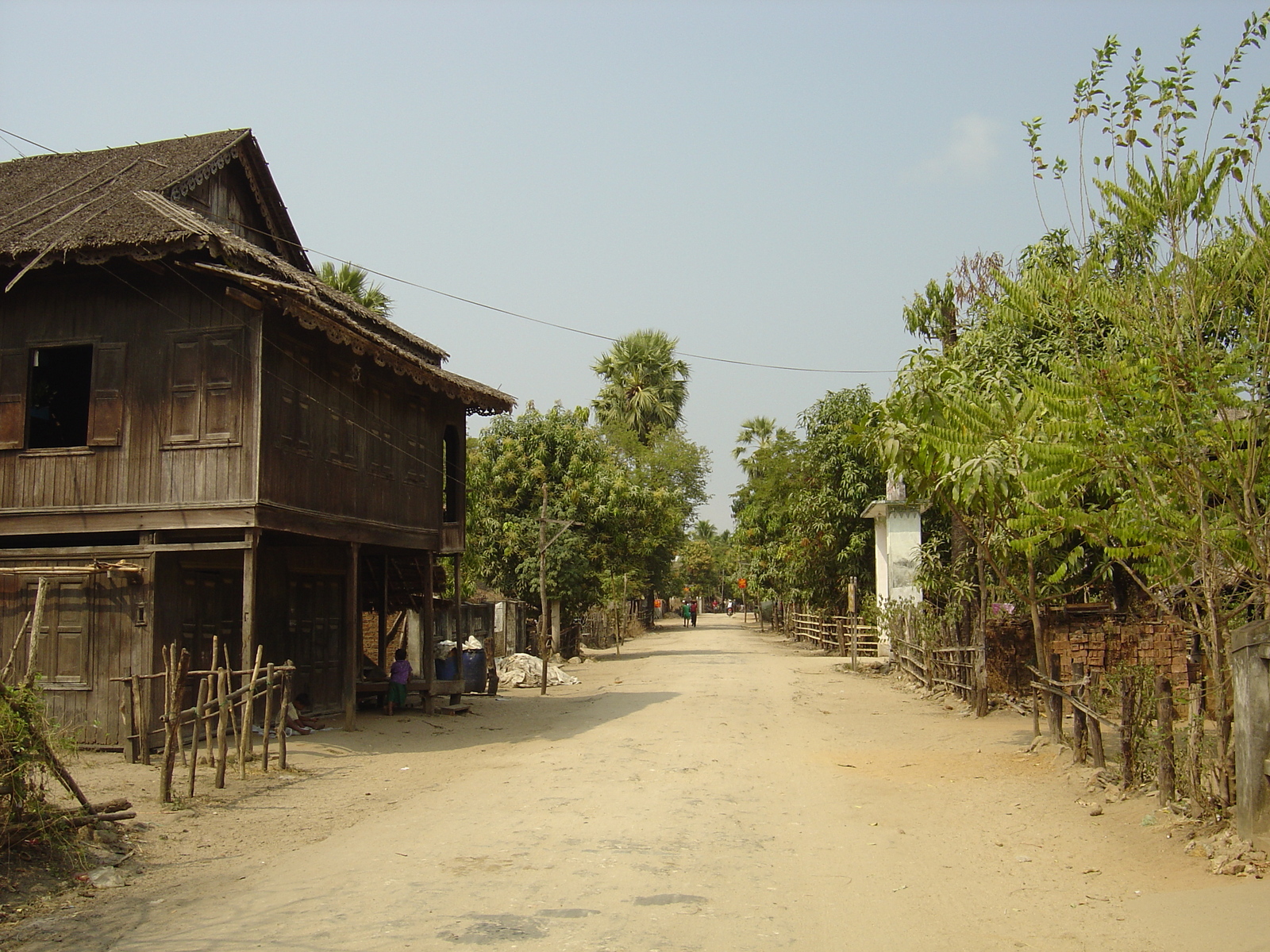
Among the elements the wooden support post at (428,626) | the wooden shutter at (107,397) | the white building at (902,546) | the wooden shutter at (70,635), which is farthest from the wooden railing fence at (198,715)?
the white building at (902,546)

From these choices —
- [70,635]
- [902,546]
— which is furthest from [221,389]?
[902,546]

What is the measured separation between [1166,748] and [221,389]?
37.3ft

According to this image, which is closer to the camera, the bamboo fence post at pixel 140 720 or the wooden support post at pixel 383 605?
the bamboo fence post at pixel 140 720

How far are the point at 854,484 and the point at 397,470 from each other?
19.9m

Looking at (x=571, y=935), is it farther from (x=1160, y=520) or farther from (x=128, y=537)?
(x=128, y=537)

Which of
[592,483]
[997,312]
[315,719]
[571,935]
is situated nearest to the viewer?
[571,935]

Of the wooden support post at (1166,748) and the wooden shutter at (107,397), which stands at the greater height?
the wooden shutter at (107,397)

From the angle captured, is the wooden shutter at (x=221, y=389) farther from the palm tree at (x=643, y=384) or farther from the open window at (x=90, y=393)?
the palm tree at (x=643, y=384)

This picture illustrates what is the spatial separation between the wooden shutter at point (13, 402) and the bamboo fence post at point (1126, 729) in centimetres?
1352

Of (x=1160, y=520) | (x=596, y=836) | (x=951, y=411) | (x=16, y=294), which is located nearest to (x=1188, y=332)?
(x=1160, y=520)

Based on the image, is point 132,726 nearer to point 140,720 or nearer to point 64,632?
point 140,720

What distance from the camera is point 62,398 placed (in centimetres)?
1764

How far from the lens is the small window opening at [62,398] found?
17.0m

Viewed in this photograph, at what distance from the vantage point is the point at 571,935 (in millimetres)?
6039
